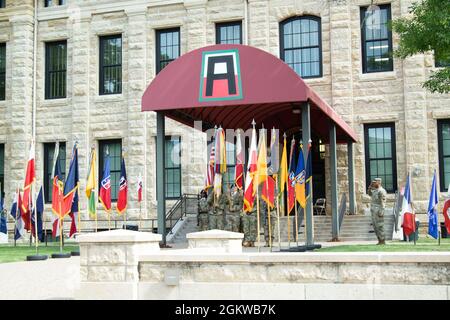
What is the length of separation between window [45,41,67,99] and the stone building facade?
0.28 m

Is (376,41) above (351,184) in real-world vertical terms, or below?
above

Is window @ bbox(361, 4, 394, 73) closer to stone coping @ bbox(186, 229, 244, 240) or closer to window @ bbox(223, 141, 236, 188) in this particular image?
window @ bbox(223, 141, 236, 188)

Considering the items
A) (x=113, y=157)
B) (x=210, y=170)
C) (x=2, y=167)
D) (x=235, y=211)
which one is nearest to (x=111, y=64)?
(x=113, y=157)

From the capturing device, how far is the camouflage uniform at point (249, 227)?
21453 millimetres

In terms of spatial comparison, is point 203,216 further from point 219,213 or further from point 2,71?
point 2,71

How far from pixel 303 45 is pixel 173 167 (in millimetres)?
7541

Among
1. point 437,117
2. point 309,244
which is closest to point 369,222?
point 437,117

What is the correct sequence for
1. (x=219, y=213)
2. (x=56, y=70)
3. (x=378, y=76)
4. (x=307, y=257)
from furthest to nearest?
(x=56, y=70), (x=378, y=76), (x=219, y=213), (x=307, y=257)

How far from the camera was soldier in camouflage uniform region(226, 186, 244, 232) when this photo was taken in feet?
71.2

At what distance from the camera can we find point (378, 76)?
2727 cm

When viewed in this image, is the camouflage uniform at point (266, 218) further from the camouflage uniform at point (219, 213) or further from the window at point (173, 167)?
the window at point (173, 167)

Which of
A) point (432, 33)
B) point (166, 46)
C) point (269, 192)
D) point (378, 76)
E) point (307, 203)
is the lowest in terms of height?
point (307, 203)

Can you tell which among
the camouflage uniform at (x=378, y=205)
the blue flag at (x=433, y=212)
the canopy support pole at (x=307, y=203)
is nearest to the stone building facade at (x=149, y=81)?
the blue flag at (x=433, y=212)

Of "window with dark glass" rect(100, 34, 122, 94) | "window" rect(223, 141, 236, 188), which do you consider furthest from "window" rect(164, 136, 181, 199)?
"window with dark glass" rect(100, 34, 122, 94)
